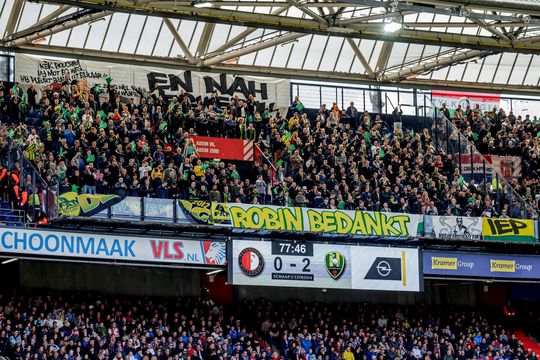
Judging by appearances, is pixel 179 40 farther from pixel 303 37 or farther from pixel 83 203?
pixel 83 203

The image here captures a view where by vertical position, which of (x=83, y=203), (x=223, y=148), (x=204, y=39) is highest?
(x=204, y=39)

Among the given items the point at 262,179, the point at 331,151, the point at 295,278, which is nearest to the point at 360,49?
the point at 331,151

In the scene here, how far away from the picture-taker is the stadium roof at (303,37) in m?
43.6

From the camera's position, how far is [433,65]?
56156mm

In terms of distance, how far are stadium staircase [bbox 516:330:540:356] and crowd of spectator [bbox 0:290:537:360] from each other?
64 centimetres

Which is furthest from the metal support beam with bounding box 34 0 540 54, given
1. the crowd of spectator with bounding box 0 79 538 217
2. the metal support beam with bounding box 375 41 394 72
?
the metal support beam with bounding box 375 41 394 72

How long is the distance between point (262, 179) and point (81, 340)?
1101 centimetres

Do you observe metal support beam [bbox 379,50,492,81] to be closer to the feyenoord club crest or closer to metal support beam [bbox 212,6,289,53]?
metal support beam [bbox 212,6,289,53]

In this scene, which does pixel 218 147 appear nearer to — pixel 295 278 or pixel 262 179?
pixel 262 179

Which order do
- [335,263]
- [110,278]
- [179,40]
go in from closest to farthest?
[335,263] → [110,278] → [179,40]

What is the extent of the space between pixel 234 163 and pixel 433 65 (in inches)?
471

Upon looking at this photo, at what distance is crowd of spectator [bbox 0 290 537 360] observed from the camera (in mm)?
38656

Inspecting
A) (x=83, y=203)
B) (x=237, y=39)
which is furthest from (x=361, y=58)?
(x=83, y=203)

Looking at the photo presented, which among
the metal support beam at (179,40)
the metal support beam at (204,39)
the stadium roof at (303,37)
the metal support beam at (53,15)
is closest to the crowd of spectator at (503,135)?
the stadium roof at (303,37)
